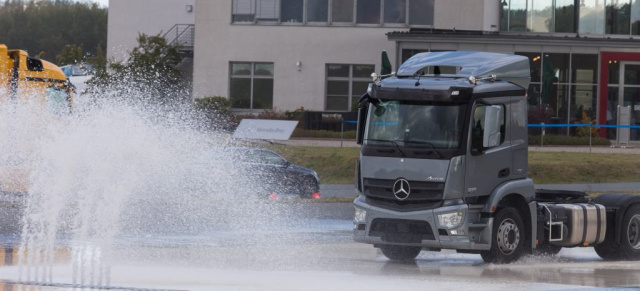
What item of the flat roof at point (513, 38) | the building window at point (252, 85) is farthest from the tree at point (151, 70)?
the flat roof at point (513, 38)

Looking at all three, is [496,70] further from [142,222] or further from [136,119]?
[142,222]

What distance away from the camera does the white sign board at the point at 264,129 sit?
1522 inches

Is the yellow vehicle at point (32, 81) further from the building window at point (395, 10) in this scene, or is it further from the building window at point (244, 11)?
the building window at point (395, 10)

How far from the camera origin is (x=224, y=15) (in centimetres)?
5506

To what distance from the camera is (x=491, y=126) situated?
615 inches

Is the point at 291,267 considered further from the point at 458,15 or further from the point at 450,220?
the point at 458,15

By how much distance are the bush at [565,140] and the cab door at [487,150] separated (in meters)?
28.2

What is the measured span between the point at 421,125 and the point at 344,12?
39.4 metres

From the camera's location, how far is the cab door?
15383mm

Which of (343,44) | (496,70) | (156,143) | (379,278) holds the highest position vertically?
(343,44)

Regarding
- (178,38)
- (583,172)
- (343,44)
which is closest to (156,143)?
(583,172)

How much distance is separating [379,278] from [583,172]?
21740 millimetres

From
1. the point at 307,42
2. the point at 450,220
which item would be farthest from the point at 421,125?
the point at 307,42

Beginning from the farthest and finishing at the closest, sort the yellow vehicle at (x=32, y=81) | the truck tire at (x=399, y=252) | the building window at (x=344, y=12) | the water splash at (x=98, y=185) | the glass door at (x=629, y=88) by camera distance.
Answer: the building window at (x=344, y=12)
the glass door at (x=629, y=88)
the yellow vehicle at (x=32, y=81)
the water splash at (x=98, y=185)
the truck tire at (x=399, y=252)
